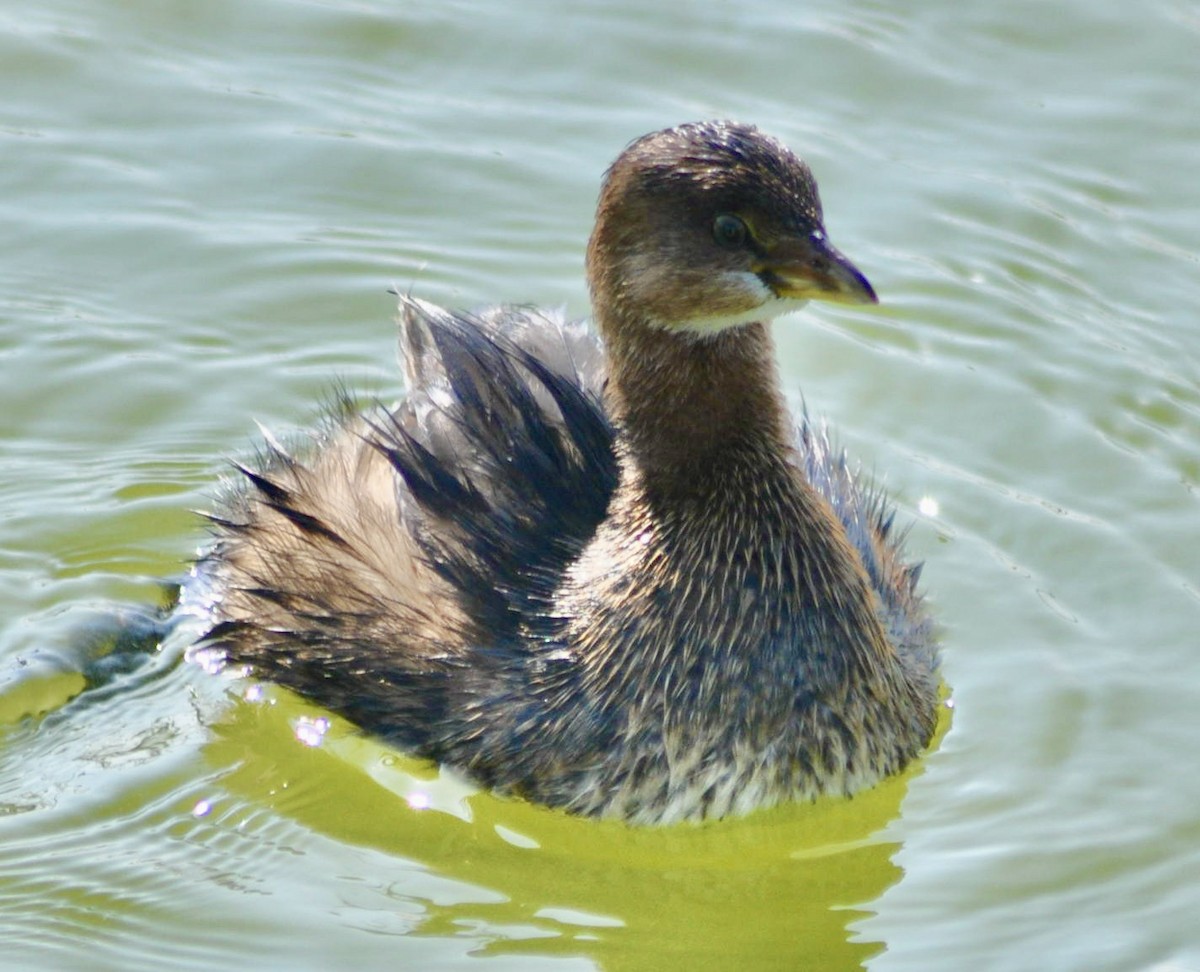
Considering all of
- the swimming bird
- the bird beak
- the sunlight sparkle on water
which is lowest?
the sunlight sparkle on water

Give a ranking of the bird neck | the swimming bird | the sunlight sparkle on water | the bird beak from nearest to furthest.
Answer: the bird beak, the swimming bird, the bird neck, the sunlight sparkle on water

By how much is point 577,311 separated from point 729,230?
9.94ft

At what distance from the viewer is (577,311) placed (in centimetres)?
938

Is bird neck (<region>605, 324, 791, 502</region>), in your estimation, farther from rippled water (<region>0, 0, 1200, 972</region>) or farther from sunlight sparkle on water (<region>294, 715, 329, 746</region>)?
sunlight sparkle on water (<region>294, 715, 329, 746</region>)

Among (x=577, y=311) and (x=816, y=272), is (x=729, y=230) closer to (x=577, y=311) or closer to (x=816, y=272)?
(x=816, y=272)

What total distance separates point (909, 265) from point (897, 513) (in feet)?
5.31

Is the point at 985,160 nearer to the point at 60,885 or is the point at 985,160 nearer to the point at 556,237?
the point at 556,237

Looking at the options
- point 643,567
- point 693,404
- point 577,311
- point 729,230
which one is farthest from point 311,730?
point 577,311

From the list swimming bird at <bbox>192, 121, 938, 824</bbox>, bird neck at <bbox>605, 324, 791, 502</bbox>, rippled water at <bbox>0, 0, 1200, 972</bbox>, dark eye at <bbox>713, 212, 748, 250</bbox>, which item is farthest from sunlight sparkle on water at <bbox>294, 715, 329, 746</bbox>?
dark eye at <bbox>713, 212, 748, 250</bbox>

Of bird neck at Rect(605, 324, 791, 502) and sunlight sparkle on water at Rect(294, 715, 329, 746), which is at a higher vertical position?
bird neck at Rect(605, 324, 791, 502)

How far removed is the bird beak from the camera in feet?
20.7

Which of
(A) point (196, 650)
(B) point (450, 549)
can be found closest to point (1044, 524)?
(B) point (450, 549)

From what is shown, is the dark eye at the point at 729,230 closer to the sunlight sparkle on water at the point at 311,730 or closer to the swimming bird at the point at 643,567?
the swimming bird at the point at 643,567

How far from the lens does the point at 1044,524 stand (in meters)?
8.05
